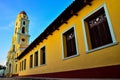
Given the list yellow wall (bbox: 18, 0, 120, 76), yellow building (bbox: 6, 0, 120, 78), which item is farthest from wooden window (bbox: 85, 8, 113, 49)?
yellow wall (bbox: 18, 0, 120, 76)

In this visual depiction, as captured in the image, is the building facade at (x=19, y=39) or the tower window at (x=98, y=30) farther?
the building facade at (x=19, y=39)

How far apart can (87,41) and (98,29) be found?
75 cm

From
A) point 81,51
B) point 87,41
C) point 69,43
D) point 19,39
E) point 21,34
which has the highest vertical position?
point 21,34

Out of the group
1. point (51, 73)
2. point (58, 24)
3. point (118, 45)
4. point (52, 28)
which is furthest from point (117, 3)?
point (51, 73)

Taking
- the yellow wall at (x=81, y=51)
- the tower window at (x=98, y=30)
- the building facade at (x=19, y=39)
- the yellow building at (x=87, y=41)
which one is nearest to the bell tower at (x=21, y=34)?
the building facade at (x=19, y=39)

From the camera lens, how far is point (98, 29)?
576cm

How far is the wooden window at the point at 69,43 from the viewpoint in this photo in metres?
7.31

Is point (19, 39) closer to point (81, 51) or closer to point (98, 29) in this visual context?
point (81, 51)

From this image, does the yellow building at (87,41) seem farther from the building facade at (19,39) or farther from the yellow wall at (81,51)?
the building facade at (19,39)

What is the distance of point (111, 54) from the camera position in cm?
470

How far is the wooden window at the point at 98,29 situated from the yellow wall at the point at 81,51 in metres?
0.35

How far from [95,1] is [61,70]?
4478mm

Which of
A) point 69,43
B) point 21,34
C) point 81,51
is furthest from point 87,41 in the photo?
point 21,34

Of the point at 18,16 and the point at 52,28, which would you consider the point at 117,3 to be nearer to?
the point at 52,28
